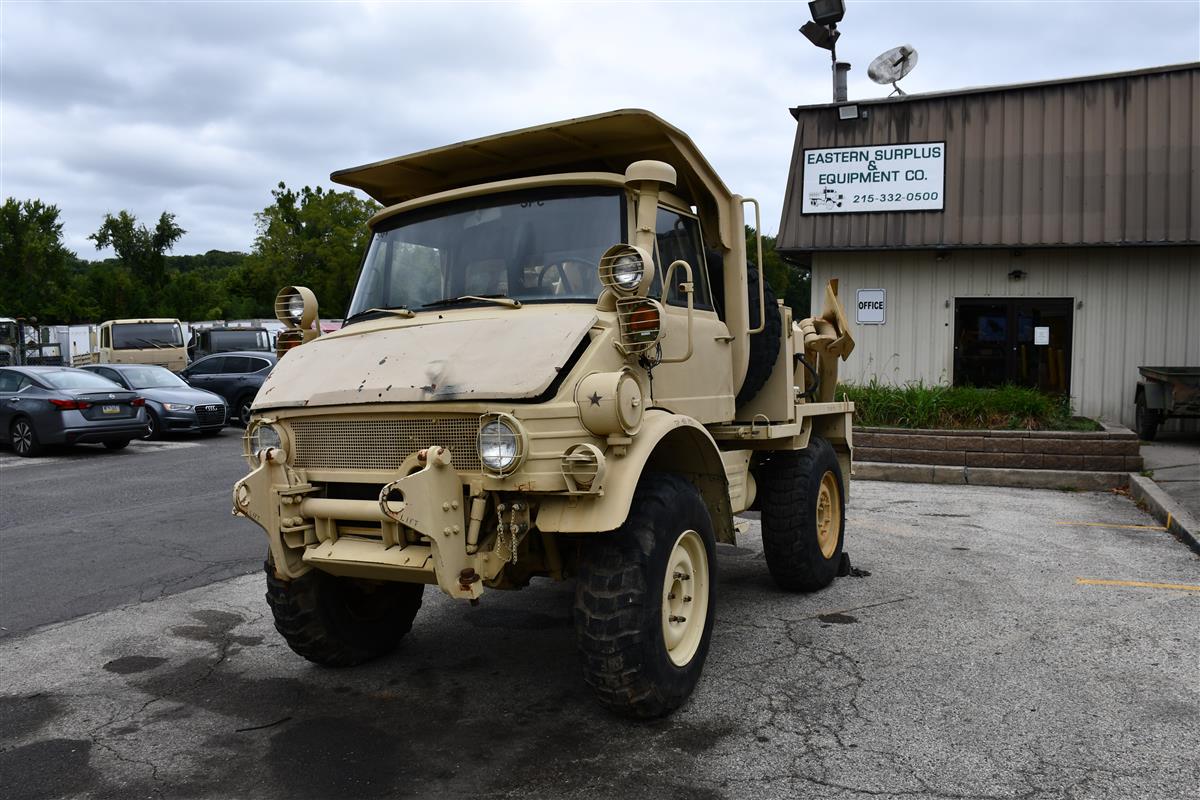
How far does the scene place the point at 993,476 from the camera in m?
11.8

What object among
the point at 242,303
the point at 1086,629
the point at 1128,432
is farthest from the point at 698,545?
the point at 242,303

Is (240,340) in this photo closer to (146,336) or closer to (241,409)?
(146,336)

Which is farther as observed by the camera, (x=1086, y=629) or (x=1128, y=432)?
(x=1128, y=432)

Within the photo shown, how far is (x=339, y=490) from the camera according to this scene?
14.2 feet

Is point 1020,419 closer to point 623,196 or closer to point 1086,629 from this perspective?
point 1086,629

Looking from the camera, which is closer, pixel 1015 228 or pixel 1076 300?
pixel 1015 228

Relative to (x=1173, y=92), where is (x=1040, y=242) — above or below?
below

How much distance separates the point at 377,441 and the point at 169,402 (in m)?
15.4

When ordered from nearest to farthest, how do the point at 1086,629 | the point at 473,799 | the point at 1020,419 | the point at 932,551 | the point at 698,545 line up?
1. the point at 473,799
2. the point at 698,545
3. the point at 1086,629
4. the point at 932,551
5. the point at 1020,419

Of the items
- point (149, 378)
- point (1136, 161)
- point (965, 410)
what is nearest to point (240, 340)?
point (149, 378)

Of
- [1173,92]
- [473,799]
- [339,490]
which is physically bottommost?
[473,799]

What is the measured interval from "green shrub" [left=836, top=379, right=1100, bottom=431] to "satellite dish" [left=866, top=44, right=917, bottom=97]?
5917 millimetres

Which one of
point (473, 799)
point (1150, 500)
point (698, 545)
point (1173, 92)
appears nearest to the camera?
point (473, 799)

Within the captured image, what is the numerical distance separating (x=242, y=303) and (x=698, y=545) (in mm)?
55001
